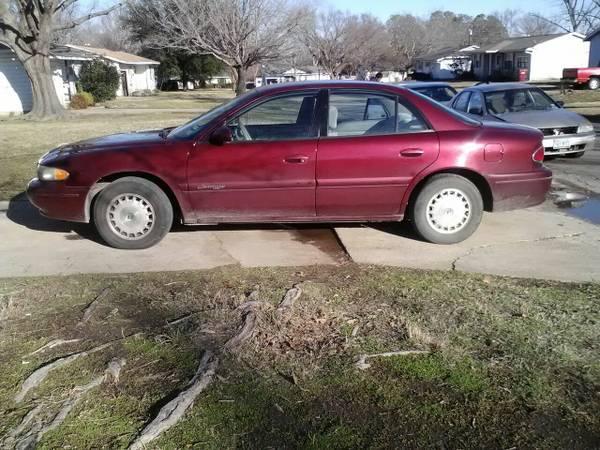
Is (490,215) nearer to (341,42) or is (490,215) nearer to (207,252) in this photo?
(207,252)

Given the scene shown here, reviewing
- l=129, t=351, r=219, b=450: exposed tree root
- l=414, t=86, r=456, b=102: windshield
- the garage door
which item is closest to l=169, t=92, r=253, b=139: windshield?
l=129, t=351, r=219, b=450: exposed tree root

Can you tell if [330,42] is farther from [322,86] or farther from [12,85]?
[322,86]

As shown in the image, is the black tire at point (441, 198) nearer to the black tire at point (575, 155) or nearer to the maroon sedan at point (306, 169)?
the maroon sedan at point (306, 169)

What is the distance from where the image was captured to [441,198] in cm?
583

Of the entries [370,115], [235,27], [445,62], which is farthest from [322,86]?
[445,62]

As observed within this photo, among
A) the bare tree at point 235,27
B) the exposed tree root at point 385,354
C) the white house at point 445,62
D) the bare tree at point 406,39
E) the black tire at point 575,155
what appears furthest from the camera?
the white house at point 445,62

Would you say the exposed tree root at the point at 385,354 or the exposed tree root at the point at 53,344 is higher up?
the exposed tree root at the point at 53,344

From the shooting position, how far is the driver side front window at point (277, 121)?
572 centimetres

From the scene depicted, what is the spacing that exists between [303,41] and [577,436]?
3856 cm

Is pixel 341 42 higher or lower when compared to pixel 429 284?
higher

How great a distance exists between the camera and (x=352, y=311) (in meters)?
4.17

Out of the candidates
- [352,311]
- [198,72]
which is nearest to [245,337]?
[352,311]

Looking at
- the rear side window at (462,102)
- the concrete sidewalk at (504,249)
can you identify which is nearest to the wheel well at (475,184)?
the concrete sidewalk at (504,249)

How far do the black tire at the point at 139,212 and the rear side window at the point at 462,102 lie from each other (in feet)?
26.5
